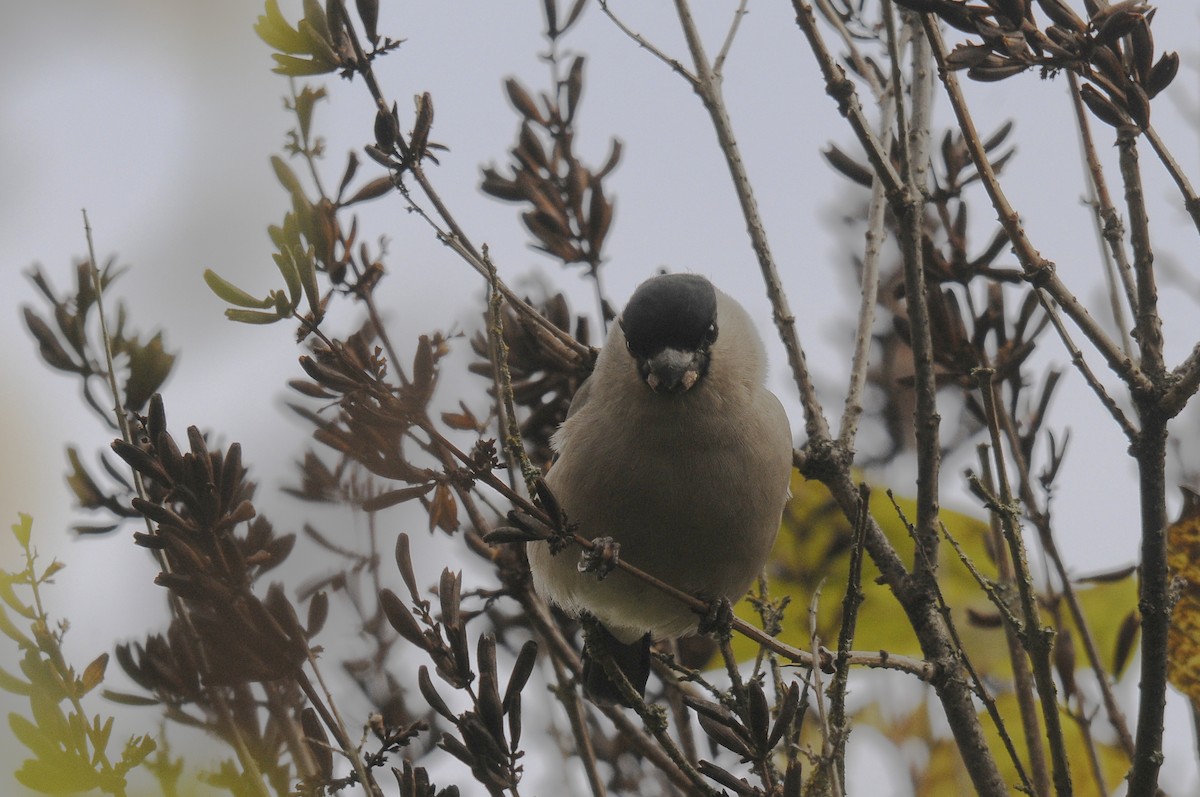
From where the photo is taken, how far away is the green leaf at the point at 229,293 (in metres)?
1.26

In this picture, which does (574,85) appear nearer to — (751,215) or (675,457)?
(751,215)

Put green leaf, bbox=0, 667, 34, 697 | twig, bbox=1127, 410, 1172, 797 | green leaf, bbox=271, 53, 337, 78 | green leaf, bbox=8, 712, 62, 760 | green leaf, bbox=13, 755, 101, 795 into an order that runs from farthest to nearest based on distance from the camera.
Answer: green leaf, bbox=271, 53, 337, 78 < twig, bbox=1127, 410, 1172, 797 < green leaf, bbox=0, 667, 34, 697 < green leaf, bbox=8, 712, 62, 760 < green leaf, bbox=13, 755, 101, 795

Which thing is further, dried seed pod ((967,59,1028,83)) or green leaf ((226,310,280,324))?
dried seed pod ((967,59,1028,83))

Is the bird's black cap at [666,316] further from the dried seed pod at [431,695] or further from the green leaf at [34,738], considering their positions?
the green leaf at [34,738]

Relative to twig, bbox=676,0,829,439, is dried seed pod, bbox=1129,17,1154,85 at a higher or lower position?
lower

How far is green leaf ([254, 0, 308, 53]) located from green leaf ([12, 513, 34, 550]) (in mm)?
1584

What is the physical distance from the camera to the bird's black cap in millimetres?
2980

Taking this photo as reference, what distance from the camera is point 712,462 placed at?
3082 millimetres

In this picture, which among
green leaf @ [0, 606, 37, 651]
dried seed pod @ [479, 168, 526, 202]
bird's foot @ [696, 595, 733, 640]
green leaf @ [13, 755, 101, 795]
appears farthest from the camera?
dried seed pod @ [479, 168, 526, 202]

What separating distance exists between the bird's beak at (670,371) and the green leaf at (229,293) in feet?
3.89

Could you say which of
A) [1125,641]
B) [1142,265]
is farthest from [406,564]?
[1125,641]

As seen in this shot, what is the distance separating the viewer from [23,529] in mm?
1100

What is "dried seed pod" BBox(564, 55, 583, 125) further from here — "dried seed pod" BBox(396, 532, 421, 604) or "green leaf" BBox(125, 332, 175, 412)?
"dried seed pod" BBox(396, 532, 421, 604)

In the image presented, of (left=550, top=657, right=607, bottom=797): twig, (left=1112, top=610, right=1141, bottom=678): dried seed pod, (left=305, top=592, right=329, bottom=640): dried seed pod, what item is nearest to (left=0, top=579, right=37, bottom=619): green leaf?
(left=305, top=592, right=329, bottom=640): dried seed pod
